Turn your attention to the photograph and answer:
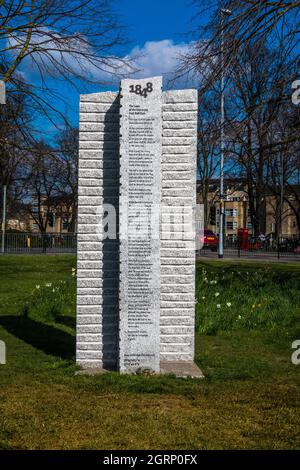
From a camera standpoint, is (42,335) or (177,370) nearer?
(177,370)

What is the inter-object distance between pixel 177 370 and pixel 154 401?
140cm

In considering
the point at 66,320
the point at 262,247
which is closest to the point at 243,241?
the point at 262,247

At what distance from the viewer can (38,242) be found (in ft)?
117

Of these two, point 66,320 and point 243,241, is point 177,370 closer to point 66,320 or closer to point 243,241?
point 66,320

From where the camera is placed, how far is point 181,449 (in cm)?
425

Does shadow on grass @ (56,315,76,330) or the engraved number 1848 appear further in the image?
shadow on grass @ (56,315,76,330)

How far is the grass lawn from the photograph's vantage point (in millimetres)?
A: 4496

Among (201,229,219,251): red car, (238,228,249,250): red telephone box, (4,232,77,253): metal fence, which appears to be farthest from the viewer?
(201,229,219,251): red car

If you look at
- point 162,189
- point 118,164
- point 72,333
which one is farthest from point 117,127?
point 72,333

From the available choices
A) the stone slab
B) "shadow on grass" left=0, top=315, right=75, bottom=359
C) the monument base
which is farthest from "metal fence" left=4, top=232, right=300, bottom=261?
the stone slab

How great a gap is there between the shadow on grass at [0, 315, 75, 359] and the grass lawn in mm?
16

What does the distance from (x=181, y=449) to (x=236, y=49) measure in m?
7.63

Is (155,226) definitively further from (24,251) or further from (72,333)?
(24,251)

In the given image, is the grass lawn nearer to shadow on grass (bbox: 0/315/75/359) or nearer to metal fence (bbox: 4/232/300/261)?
shadow on grass (bbox: 0/315/75/359)
